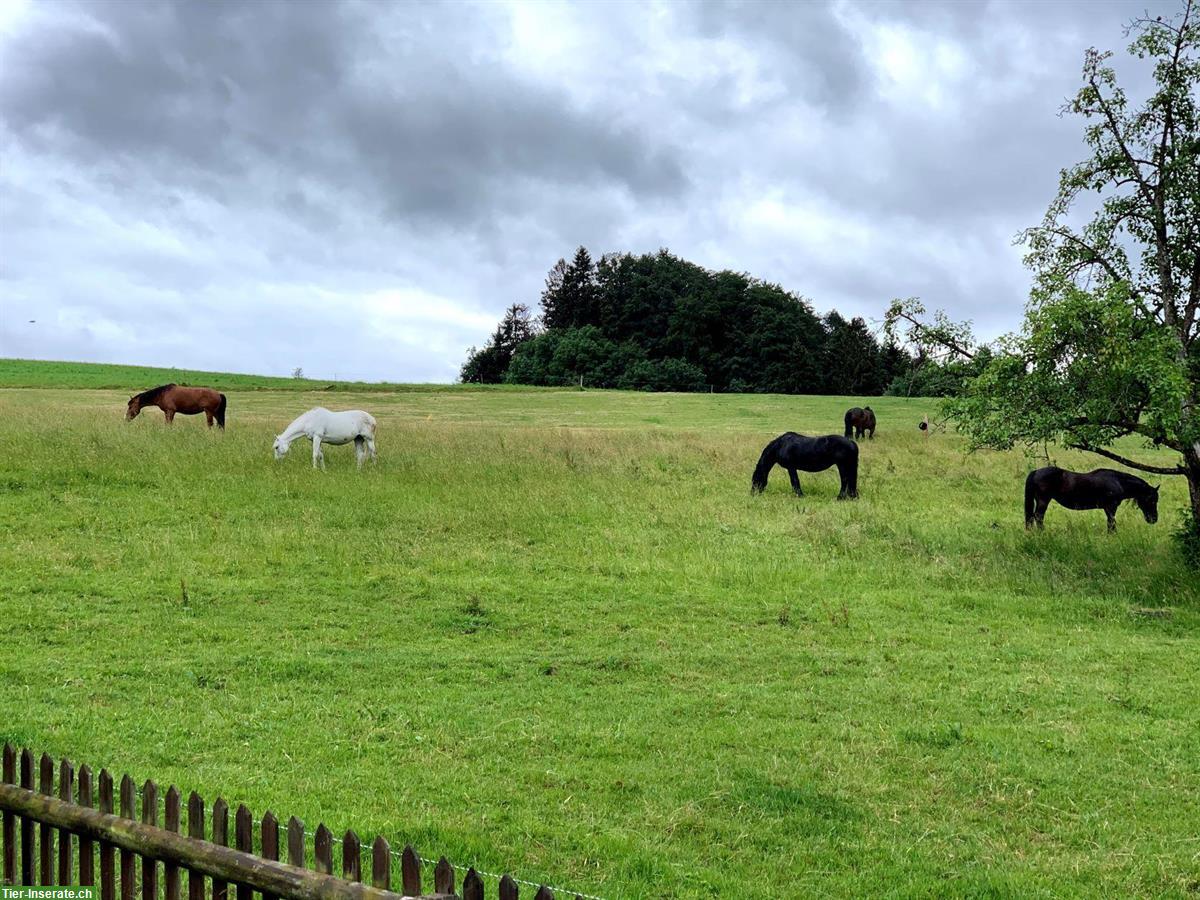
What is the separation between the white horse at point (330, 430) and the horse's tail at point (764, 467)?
9.51 metres

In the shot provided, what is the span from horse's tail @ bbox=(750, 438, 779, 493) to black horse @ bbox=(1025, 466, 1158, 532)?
6.15 metres

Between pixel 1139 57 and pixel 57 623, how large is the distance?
66.9 feet

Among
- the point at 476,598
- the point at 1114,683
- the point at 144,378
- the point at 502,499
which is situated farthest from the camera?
the point at 144,378

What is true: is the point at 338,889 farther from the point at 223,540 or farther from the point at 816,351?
the point at 816,351

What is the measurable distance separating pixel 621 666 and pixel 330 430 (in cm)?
1544

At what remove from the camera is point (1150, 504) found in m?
20.9

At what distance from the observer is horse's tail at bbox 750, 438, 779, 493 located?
24.7m

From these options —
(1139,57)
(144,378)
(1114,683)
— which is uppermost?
(1139,57)

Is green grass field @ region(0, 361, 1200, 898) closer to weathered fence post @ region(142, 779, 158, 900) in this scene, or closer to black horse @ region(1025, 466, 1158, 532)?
black horse @ region(1025, 466, 1158, 532)

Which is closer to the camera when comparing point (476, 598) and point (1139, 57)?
point (476, 598)

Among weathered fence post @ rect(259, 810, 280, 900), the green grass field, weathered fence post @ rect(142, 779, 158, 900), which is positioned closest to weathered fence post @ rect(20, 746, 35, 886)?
weathered fence post @ rect(142, 779, 158, 900)

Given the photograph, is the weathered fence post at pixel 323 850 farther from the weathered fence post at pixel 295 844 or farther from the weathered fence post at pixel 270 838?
the weathered fence post at pixel 270 838

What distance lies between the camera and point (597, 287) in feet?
371

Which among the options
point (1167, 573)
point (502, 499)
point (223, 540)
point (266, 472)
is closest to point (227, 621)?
point (223, 540)
